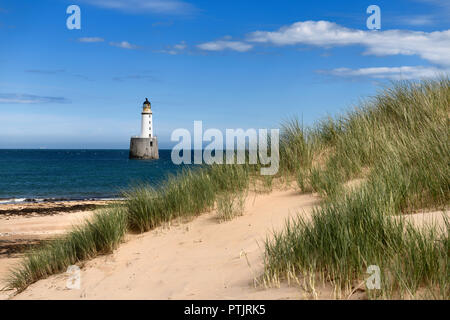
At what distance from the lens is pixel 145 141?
5978 centimetres

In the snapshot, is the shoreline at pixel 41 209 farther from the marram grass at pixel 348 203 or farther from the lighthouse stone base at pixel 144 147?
the lighthouse stone base at pixel 144 147

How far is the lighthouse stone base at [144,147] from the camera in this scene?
60.2m

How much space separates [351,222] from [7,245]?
13506 millimetres

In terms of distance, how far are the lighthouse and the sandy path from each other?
50.6 metres

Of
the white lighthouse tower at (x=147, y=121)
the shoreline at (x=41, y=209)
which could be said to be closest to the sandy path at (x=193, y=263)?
the shoreline at (x=41, y=209)

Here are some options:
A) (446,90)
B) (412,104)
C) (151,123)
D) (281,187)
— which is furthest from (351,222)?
(151,123)

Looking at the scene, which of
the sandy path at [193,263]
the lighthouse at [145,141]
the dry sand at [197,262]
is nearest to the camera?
the dry sand at [197,262]

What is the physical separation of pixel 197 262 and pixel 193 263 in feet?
0.19

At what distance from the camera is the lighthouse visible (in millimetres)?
57219

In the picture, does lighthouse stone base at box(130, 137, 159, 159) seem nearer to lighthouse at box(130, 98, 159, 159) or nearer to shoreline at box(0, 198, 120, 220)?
lighthouse at box(130, 98, 159, 159)

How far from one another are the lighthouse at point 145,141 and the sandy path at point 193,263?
1993 inches

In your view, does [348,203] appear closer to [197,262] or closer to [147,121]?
[197,262]

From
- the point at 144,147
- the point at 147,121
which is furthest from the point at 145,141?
the point at 147,121
